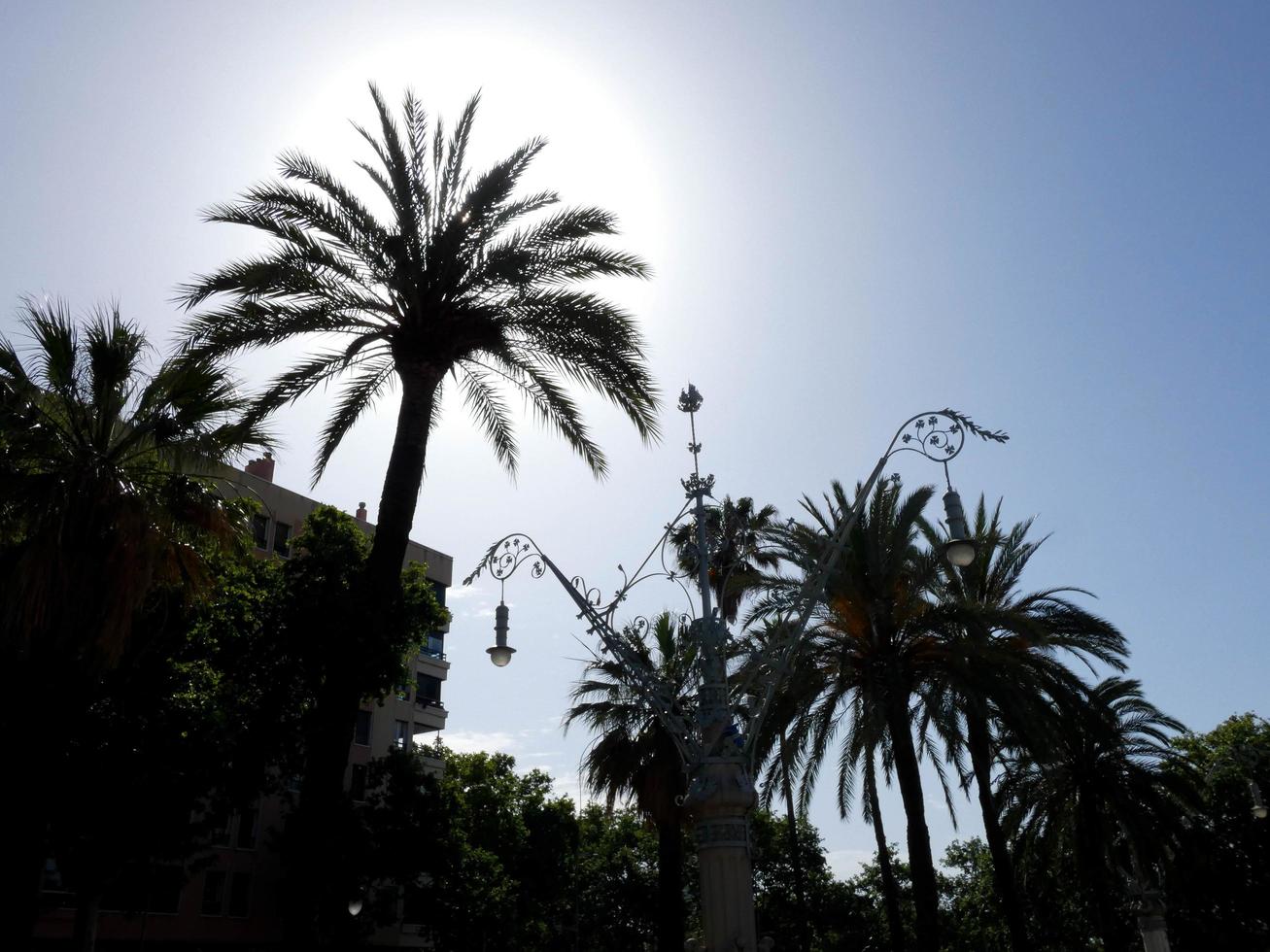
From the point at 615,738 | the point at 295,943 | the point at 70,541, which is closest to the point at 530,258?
the point at 70,541

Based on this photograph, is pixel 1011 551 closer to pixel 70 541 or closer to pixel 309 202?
pixel 309 202

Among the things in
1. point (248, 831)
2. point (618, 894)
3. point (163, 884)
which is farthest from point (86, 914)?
point (618, 894)

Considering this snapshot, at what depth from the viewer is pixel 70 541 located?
12586mm

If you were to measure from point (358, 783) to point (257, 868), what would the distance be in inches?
174

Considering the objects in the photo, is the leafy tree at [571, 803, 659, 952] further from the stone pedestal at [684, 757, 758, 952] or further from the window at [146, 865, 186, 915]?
the stone pedestal at [684, 757, 758, 952]

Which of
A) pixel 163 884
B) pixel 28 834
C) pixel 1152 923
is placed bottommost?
pixel 1152 923

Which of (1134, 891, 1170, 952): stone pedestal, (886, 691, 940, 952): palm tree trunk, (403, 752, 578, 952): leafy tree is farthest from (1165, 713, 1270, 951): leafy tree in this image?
(403, 752, 578, 952): leafy tree

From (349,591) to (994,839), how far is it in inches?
570

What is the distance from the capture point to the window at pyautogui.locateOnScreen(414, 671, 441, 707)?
144 ft

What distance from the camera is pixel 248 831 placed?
35312 millimetres

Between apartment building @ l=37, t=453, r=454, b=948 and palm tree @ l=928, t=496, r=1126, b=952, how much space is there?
38.0ft

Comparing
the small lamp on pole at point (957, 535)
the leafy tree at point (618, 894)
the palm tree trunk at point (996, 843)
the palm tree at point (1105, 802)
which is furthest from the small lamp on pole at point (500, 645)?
the leafy tree at point (618, 894)

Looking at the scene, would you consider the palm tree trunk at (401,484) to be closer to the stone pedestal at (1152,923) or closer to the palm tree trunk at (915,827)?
the palm tree trunk at (915,827)

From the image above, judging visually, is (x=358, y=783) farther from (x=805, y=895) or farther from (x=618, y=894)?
(x=805, y=895)
